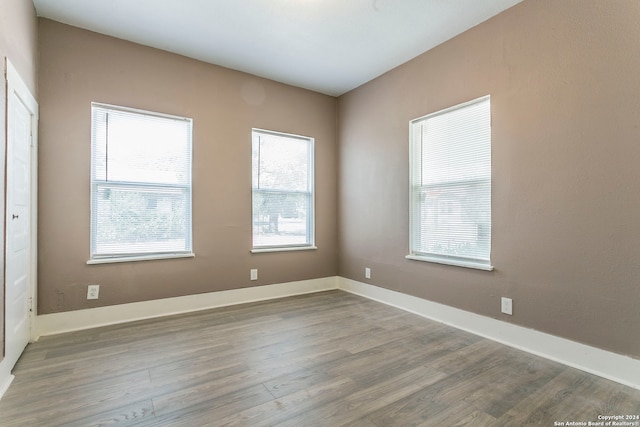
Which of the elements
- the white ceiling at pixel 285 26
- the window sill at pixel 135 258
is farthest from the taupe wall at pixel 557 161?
the window sill at pixel 135 258

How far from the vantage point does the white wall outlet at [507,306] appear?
265 cm

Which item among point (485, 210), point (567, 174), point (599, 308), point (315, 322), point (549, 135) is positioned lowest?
point (315, 322)

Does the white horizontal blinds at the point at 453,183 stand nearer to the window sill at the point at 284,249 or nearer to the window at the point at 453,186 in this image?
the window at the point at 453,186

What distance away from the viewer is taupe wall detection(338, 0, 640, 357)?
2065 mm

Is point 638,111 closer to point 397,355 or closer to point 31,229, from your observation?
point 397,355

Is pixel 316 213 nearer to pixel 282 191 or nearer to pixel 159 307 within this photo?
pixel 282 191

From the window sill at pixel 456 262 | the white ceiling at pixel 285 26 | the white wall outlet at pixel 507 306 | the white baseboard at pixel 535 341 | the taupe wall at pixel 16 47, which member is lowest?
the white baseboard at pixel 535 341

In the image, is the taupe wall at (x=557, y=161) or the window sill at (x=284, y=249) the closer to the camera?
the taupe wall at (x=557, y=161)

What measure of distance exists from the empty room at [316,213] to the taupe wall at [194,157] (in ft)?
0.07

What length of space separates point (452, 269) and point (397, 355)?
1.13m

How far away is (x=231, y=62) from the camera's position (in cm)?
366

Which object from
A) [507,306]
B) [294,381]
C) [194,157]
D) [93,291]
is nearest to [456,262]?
→ [507,306]

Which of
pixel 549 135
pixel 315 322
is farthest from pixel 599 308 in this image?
pixel 315 322

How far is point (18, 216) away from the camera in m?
2.28
